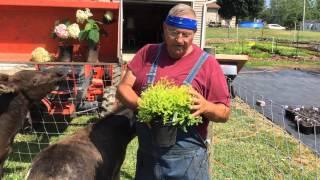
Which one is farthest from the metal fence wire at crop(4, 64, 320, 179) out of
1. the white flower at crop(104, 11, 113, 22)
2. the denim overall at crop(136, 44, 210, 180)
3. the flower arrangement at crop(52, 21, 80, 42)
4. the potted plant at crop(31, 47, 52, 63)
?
the denim overall at crop(136, 44, 210, 180)

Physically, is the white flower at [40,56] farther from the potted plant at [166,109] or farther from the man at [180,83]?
the potted plant at [166,109]

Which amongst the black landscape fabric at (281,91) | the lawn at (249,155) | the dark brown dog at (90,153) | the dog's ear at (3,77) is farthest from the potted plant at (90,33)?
the dark brown dog at (90,153)

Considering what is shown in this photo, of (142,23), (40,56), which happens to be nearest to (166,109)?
(40,56)

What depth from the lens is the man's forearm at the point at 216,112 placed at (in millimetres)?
3354

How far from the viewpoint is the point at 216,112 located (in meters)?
3.40

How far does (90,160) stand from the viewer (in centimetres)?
415

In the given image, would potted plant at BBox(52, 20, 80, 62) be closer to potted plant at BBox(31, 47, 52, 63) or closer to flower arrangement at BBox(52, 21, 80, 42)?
flower arrangement at BBox(52, 21, 80, 42)

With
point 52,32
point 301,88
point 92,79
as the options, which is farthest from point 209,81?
point 301,88

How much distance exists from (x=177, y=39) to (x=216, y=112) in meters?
0.56

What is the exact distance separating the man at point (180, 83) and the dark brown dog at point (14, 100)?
2.39m

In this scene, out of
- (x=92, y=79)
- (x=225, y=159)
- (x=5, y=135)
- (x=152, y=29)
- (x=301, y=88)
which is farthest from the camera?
(x=152, y=29)

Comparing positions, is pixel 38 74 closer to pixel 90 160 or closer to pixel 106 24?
pixel 90 160

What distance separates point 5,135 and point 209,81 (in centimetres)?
298

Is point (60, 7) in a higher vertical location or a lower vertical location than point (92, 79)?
higher
